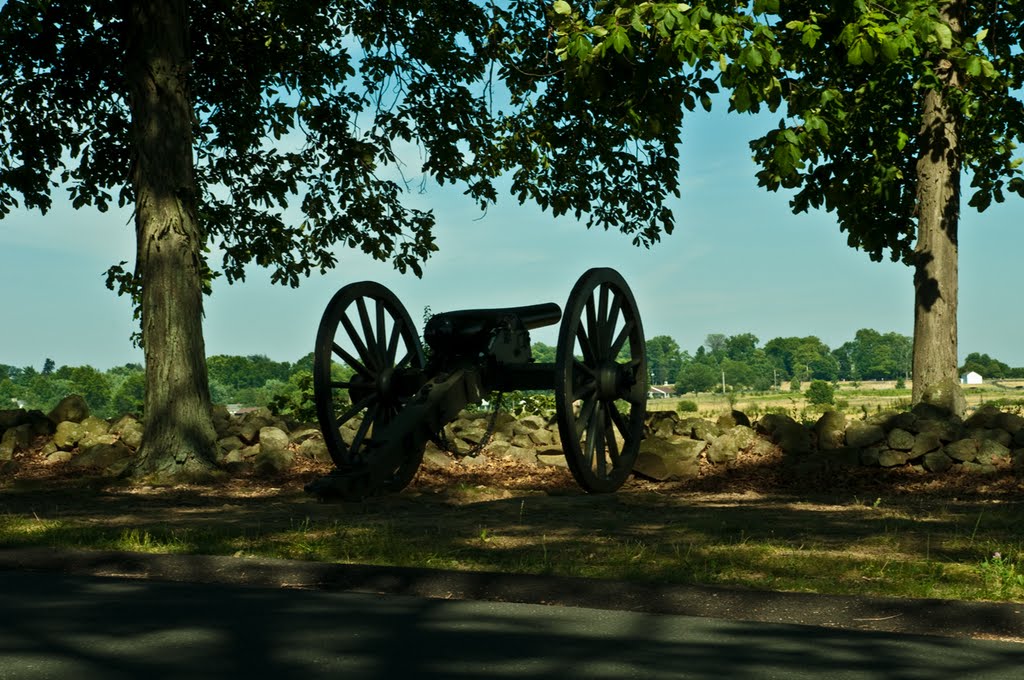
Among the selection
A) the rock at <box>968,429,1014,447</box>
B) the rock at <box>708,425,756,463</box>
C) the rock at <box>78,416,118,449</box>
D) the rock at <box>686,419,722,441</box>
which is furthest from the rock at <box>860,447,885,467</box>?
the rock at <box>78,416,118,449</box>

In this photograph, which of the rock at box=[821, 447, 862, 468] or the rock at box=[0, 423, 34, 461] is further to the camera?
the rock at box=[0, 423, 34, 461]

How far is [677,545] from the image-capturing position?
7.48 meters

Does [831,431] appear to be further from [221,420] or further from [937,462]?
[221,420]

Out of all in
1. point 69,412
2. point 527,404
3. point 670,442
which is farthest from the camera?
point 527,404

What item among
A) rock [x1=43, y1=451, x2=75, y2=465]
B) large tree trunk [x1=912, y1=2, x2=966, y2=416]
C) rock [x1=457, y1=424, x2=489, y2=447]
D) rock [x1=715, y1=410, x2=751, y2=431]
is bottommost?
rock [x1=43, y1=451, x2=75, y2=465]

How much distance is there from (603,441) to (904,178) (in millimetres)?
9178

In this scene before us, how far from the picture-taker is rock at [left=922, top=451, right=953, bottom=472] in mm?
12727

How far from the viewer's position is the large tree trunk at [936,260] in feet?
50.2

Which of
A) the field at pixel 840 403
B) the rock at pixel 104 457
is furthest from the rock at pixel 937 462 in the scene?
the rock at pixel 104 457

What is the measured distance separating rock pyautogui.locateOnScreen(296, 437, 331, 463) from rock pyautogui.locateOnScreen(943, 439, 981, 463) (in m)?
7.07

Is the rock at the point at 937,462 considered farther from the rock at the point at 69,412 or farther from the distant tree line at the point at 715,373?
the distant tree line at the point at 715,373

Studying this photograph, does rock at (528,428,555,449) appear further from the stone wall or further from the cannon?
the cannon

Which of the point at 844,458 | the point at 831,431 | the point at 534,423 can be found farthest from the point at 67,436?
the point at 844,458

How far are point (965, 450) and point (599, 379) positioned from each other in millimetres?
4672
